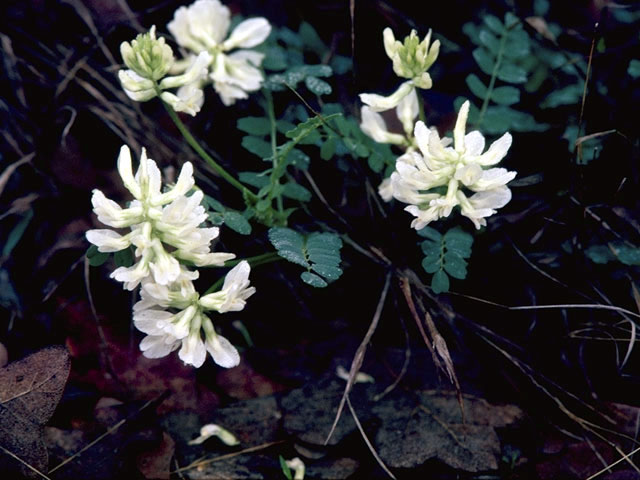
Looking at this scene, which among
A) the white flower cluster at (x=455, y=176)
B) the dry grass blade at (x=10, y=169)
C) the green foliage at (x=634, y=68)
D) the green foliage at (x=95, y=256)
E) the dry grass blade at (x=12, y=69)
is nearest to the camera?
the white flower cluster at (x=455, y=176)

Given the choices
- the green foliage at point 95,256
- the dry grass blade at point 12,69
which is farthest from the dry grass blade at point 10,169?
the green foliage at point 95,256

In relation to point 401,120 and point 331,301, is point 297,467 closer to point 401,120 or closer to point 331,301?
point 331,301

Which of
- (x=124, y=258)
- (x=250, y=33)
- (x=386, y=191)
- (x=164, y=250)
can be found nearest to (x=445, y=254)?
(x=386, y=191)

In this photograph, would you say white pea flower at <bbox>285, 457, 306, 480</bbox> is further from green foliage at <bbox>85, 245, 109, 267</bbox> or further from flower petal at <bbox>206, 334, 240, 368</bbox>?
green foliage at <bbox>85, 245, 109, 267</bbox>

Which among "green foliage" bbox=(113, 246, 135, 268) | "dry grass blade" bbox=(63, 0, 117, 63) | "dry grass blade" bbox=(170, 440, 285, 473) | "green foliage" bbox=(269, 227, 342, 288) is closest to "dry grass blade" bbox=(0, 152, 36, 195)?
"dry grass blade" bbox=(63, 0, 117, 63)

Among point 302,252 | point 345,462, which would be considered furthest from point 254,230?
point 345,462

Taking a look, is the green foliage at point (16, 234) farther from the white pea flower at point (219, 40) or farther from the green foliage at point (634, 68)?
the green foliage at point (634, 68)
